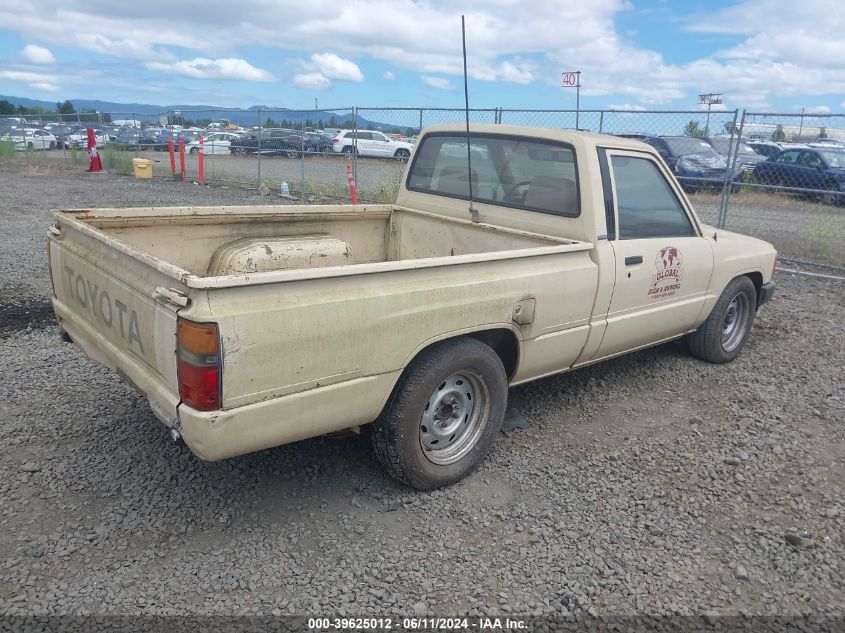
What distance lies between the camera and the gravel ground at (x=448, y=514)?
280 centimetres

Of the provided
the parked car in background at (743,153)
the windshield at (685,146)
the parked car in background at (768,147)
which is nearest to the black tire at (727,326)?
the parked car in background at (743,153)

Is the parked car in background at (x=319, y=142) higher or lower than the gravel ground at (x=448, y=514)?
higher

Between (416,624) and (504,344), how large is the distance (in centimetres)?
161

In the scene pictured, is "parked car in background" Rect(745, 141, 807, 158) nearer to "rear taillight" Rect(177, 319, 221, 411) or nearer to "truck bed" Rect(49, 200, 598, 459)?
"truck bed" Rect(49, 200, 598, 459)

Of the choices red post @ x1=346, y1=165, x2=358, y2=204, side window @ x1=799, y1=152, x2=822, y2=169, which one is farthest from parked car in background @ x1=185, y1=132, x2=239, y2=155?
side window @ x1=799, y1=152, x2=822, y2=169

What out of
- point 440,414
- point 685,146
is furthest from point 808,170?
point 440,414

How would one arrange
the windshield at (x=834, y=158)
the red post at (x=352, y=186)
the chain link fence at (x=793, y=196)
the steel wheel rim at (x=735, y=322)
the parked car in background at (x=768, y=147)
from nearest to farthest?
the steel wheel rim at (x=735, y=322)
the chain link fence at (x=793, y=196)
the red post at (x=352, y=186)
the windshield at (x=834, y=158)
the parked car in background at (x=768, y=147)

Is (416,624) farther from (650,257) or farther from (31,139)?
(31,139)

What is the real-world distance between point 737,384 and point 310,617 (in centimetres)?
383

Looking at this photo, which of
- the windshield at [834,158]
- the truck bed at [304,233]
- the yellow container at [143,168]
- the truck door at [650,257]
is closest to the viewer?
the truck bed at [304,233]

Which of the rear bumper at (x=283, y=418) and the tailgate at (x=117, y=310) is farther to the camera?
the tailgate at (x=117, y=310)

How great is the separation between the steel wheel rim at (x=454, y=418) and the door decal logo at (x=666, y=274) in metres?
1.53

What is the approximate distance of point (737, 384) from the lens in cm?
512

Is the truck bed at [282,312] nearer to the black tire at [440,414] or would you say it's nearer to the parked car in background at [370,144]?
the black tire at [440,414]
